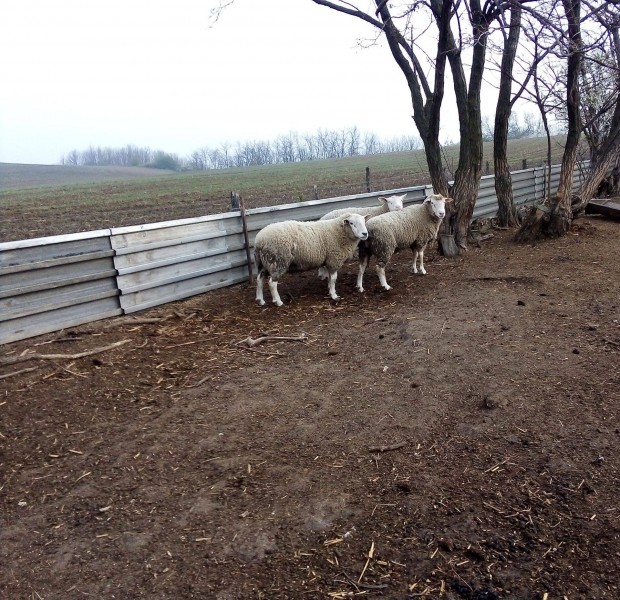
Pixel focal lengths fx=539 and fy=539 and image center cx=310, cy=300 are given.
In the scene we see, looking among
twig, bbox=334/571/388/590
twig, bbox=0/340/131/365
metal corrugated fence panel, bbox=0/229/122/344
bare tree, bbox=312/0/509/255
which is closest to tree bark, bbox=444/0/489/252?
bare tree, bbox=312/0/509/255

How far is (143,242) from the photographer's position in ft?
22.5

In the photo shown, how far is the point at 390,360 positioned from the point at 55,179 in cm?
6454

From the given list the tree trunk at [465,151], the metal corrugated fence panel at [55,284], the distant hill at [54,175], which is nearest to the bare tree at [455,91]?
the tree trunk at [465,151]

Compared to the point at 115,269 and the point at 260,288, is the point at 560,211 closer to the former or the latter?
the point at 260,288

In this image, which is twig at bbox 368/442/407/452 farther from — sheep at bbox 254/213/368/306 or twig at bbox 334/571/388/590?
sheep at bbox 254/213/368/306

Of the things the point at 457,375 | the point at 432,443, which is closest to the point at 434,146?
the point at 457,375

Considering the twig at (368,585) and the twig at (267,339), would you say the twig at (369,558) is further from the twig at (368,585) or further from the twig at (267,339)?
the twig at (267,339)

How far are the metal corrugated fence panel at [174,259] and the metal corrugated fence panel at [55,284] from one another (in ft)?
0.66

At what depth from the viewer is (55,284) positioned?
590 cm

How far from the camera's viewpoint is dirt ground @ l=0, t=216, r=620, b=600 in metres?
2.59

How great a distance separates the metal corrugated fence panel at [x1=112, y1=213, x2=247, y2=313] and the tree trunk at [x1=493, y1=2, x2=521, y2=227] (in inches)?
249

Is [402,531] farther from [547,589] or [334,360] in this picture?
[334,360]

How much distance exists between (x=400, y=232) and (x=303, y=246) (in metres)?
1.72

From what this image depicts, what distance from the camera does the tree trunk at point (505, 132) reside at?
34.2 ft
